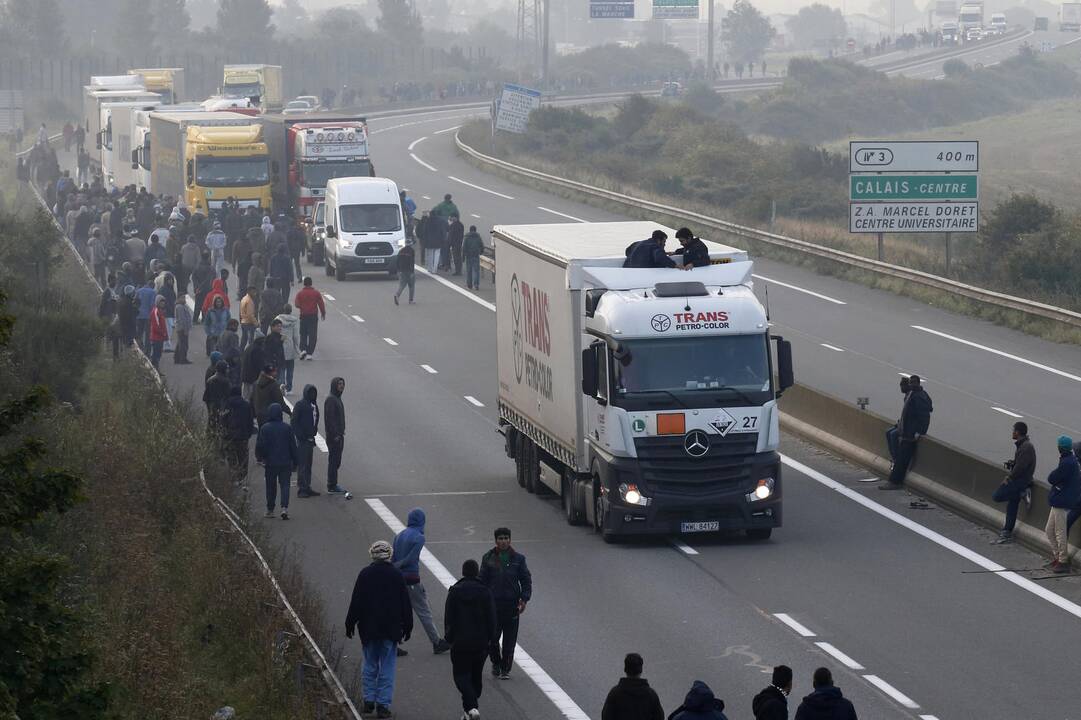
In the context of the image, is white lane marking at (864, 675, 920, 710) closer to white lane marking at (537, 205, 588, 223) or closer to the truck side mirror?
the truck side mirror

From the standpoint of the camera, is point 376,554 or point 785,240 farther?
point 785,240

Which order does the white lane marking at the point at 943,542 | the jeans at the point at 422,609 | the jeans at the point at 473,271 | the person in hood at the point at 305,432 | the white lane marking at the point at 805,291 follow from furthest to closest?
the jeans at the point at 473,271, the white lane marking at the point at 805,291, the person in hood at the point at 305,432, the white lane marking at the point at 943,542, the jeans at the point at 422,609

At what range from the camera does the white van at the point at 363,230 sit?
140 feet

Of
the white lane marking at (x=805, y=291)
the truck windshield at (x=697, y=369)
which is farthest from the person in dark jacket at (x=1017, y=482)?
the white lane marking at (x=805, y=291)

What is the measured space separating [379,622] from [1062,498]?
318 inches

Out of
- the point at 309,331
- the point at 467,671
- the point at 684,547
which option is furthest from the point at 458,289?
the point at 467,671

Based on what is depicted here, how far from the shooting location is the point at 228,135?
49156 millimetres

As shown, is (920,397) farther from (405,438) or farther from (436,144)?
(436,144)

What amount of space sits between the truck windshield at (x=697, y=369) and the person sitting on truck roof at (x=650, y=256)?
1071mm

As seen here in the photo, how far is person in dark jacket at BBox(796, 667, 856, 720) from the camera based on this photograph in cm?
1080

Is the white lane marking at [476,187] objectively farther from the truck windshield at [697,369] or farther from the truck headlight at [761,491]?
the truck headlight at [761,491]

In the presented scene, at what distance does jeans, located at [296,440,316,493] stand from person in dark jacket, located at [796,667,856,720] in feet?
38.8

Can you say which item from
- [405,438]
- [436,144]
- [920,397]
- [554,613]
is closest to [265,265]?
[405,438]

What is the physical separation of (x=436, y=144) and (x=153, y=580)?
70.2 metres
